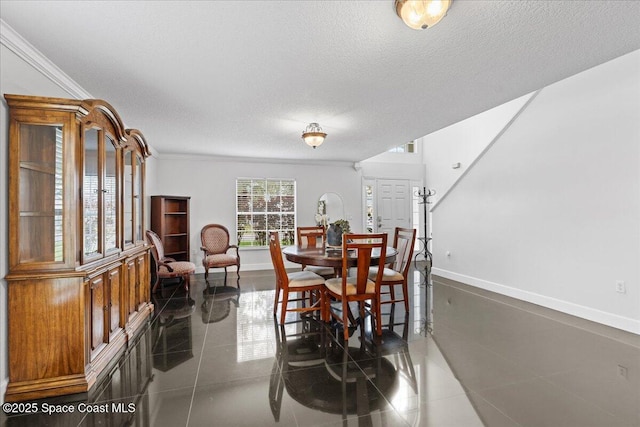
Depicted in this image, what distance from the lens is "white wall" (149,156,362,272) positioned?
241 inches

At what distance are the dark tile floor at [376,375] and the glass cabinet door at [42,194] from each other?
1032 mm

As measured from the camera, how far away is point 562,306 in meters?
3.69

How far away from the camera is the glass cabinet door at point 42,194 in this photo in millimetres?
2055

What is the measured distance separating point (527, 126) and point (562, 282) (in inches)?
82.6

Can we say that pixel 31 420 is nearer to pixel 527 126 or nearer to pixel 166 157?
pixel 166 157

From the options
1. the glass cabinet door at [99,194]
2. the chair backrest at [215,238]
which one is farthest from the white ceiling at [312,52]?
the chair backrest at [215,238]

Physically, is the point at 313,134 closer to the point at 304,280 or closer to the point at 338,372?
the point at 304,280

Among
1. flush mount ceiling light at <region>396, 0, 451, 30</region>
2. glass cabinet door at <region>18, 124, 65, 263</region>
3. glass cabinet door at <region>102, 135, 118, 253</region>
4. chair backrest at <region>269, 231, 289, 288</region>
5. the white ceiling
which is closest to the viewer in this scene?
flush mount ceiling light at <region>396, 0, 451, 30</region>

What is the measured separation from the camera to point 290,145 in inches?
208

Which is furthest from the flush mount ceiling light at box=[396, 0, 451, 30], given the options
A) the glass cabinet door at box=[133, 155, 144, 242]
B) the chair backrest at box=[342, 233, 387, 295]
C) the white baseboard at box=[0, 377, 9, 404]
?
the white baseboard at box=[0, 377, 9, 404]

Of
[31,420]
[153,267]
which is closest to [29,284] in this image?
[31,420]

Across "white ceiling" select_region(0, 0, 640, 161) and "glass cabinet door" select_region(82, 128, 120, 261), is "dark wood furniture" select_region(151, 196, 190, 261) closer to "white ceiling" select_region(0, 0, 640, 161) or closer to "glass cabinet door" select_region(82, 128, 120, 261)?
"white ceiling" select_region(0, 0, 640, 161)

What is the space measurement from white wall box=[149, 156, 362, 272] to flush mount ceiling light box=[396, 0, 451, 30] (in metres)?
5.17

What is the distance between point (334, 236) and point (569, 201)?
285cm
